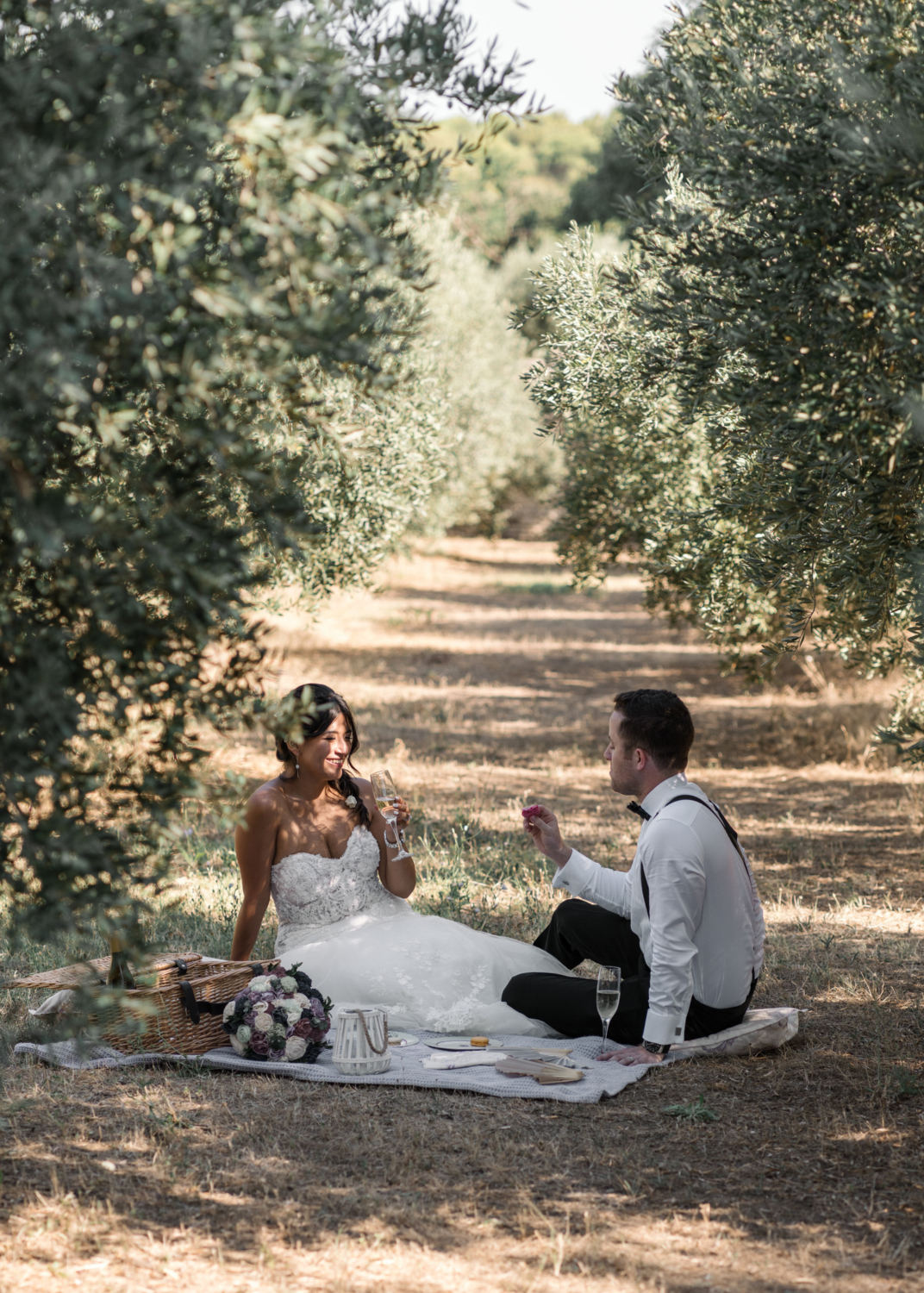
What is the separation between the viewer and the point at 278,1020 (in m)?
5.29

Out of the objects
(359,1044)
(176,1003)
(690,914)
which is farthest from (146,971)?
(690,914)

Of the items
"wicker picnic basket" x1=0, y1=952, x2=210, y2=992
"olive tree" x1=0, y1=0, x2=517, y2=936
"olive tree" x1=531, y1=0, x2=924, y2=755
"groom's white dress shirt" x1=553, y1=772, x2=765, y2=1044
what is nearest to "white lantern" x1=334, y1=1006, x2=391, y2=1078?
"wicker picnic basket" x1=0, y1=952, x2=210, y2=992

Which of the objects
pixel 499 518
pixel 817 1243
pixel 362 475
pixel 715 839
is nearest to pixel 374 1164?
pixel 817 1243

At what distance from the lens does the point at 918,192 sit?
398 centimetres

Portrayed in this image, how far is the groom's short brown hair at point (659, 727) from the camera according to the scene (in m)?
5.66

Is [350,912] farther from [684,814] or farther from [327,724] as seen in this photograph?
[684,814]

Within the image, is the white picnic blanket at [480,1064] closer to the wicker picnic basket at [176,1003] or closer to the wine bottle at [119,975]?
the wicker picnic basket at [176,1003]

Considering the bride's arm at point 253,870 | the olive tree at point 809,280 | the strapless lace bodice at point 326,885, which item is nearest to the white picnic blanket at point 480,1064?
the bride's arm at point 253,870

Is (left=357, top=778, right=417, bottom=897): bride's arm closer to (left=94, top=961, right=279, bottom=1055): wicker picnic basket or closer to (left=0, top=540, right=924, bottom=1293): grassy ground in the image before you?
(left=94, top=961, right=279, bottom=1055): wicker picnic basket

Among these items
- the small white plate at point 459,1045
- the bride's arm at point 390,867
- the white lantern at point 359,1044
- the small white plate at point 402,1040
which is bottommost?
the small white plate at point 402,1040

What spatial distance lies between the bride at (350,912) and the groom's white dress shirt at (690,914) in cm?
87

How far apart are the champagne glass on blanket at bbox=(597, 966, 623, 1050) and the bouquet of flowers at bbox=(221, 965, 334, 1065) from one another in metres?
1.20

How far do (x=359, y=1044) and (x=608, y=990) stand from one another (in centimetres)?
110

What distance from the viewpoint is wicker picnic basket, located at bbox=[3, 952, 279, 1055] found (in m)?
5.28
